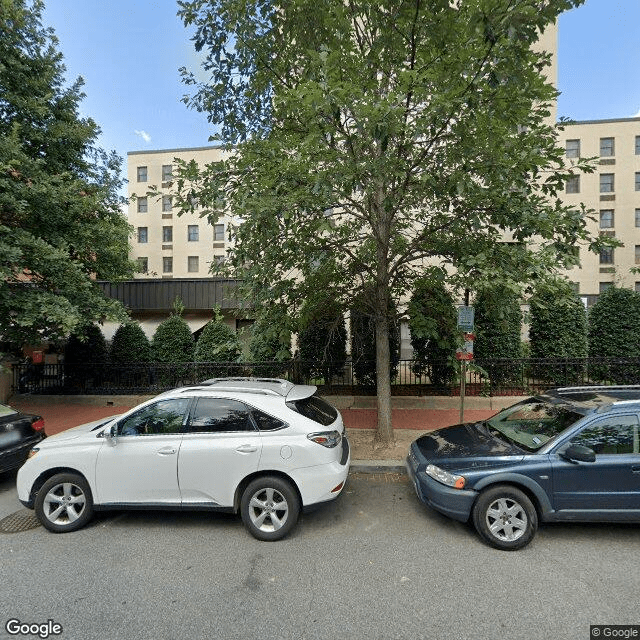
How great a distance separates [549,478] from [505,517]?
0.60m

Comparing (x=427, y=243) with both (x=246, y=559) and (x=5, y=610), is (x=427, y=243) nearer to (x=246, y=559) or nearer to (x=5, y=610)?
(x=246, y=559)

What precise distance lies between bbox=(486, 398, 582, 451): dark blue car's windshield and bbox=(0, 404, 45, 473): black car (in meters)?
6.69

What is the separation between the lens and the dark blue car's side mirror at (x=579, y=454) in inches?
142

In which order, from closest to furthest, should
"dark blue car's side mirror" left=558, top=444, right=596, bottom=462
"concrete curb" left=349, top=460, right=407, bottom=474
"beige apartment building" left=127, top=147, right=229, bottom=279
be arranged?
1. "dark blue car's side mirror" left=558, top=444, right=596, bottom=462
2. "concrete curb" left=349, top=460, right=407, bottom=474
3. "beige apartment building" left=127, top=147, right=229, bottom=279

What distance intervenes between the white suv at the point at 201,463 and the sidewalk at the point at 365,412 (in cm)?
253

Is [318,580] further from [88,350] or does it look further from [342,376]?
[88,350]

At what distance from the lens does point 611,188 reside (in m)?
26.7

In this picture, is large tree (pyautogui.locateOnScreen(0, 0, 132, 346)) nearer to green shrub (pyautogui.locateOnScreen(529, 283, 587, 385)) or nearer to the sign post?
the sign post

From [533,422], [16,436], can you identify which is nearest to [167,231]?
[16,436]

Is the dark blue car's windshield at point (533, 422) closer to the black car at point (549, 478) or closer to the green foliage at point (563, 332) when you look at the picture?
the black car at point (549, 478)

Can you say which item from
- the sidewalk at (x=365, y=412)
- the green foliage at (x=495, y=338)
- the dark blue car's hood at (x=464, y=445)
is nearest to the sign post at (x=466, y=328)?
the dark blue car's hood at (x=464, y=445)

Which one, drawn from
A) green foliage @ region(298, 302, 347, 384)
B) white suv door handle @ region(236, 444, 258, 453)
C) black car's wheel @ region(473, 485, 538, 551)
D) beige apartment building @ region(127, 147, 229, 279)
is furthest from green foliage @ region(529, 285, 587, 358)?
beige apartment building @ region(127, 147, 229, 279)

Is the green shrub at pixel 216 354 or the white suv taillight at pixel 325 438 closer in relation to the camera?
the white suv taillight at pixel 325 438

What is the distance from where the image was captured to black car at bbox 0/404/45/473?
517 centimetres
